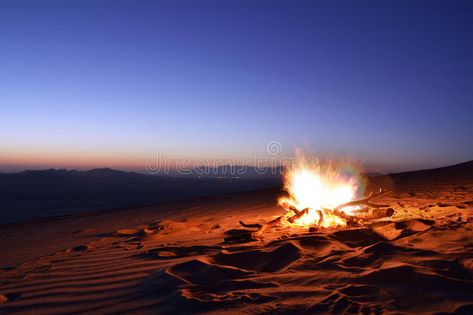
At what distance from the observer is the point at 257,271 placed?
4.01m

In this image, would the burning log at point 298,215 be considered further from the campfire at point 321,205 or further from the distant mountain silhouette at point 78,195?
the distant mountain silhouette at point 78,195

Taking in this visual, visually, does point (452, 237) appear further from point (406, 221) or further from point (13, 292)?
point (13, 292)

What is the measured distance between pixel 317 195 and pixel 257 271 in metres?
3.42

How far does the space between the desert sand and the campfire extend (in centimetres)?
40

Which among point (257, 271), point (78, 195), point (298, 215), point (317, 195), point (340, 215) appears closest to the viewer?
point (257, 271)

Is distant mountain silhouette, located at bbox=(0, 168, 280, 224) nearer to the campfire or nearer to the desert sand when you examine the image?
the desert sand

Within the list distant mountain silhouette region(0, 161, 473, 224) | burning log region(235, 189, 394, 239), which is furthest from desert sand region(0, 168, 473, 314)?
distant mountain silhouette region(0, 161, 473, 224)

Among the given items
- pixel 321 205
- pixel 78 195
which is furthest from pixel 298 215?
pixel 78 195

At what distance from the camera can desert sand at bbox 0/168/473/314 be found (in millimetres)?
3119

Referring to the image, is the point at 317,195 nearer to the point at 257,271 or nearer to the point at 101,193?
the point at 257,271

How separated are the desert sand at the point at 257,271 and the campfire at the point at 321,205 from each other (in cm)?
40

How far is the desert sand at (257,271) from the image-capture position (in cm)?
312

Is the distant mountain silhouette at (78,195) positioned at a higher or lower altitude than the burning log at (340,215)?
lower

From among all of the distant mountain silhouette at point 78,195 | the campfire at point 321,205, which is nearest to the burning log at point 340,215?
the campfire at point 321,205
